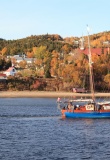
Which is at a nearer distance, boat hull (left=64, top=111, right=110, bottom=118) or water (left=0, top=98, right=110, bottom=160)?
water (left=0, top=98, right=110, bottom=160)

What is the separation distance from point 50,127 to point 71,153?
64.0 ft

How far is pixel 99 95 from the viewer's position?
13938 cm

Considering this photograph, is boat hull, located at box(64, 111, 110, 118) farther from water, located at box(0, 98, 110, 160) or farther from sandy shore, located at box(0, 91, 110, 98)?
sandy shore, located at box(0, 91, 110, 98)

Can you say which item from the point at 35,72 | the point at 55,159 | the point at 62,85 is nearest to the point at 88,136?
the point at 55,159

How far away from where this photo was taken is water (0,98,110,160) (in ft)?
154

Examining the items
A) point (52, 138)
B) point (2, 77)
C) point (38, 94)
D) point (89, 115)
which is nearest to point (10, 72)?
point (2, 77)

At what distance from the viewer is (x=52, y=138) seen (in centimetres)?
5659

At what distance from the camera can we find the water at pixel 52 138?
1848 inches

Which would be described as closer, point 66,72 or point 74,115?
point 74,115

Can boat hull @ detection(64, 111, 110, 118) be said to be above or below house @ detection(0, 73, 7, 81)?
below

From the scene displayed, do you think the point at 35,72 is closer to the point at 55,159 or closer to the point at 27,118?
the point at 27,118

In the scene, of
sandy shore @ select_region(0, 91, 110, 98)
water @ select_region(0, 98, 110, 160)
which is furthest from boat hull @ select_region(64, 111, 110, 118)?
sandy shore @ select_region(0, 91, 110, 98)

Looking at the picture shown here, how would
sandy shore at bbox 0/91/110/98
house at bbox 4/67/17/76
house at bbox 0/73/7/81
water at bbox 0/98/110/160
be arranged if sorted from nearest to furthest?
1. water at bbox 0/98/110/160
2. sandy shore at bbox 0/91/110/98
3. house at bbox 0/73/7/81
4. house at bbox 4/67/17/76

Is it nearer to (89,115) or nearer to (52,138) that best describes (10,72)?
(89,115)
